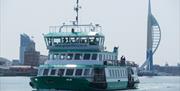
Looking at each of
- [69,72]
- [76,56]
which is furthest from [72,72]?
[76,56]

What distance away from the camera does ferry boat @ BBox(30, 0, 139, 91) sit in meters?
71.4

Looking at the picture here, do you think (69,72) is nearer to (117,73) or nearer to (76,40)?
(76,40)

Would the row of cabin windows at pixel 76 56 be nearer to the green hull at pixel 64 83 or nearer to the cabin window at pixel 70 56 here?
the cabin window at pixel 70 56

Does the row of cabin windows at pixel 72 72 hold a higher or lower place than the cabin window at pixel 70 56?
lower

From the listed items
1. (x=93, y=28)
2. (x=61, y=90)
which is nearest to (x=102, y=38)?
(x=93, y=28)

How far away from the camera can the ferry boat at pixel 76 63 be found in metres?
71.4

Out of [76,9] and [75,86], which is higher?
[76,9]

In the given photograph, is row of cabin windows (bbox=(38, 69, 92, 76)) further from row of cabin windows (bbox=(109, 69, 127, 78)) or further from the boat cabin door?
row of cabin windows (bbox=(109, 69, 127, 78))

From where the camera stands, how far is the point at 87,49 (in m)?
73.8

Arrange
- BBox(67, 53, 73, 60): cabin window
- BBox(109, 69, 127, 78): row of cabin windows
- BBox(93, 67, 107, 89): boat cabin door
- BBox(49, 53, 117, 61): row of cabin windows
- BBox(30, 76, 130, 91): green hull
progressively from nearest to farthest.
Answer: BBox(30, 76, 130, 91): green hull → BBox(93, 67, 107, 89): boat cabin door → BBox(49, 53, 117, 61): row of cabin windows → BBox(67, 53, 73, 60): cabin window → BBox(109, 69, 127, 78): row of cabin windows

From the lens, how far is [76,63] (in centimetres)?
7319

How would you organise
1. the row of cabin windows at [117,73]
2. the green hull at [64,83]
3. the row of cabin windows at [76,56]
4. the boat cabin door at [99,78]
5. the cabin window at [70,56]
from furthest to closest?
the row of cabin windows at [117,73] → the cabin window at [70,56] → the row of cabin windows at [76,56] → the boat cabin door at [99,78] → the green hull at [64,83]

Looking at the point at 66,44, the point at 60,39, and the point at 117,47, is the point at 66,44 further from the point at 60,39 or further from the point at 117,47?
the point at 117,47

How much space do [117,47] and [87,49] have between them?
26.3 ft
